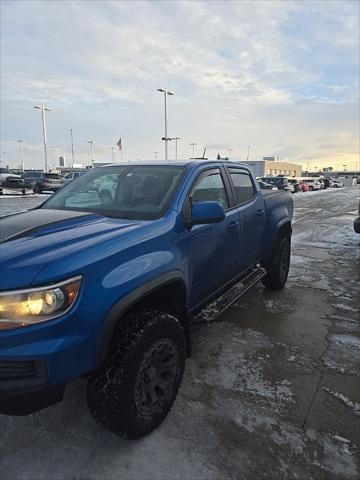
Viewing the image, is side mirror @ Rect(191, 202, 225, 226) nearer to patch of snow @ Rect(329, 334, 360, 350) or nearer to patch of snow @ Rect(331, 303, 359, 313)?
patch of snow @ Rect(329, 334, 360, 350)

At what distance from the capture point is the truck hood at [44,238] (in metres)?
1.88

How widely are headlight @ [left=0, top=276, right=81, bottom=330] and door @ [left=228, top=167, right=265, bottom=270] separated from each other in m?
2.37

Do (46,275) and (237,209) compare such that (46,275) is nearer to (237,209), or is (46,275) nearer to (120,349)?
(120,349)

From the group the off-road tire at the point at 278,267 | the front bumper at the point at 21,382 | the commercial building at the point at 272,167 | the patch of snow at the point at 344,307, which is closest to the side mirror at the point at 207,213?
the front bumper at the point at 21,382

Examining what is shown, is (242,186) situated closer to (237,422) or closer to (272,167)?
(237,422)

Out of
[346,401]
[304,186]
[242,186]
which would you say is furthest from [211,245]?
[304,186]

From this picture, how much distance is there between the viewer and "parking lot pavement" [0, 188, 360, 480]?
2.22 meters

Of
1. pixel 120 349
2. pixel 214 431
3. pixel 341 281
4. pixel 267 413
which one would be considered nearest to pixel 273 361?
pixel 267 413

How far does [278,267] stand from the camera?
17.3ft

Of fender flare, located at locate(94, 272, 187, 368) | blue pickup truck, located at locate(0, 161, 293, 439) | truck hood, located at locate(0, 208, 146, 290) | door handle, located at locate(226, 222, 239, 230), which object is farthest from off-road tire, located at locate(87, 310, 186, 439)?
door handle, located at locate(226, 222, 239, 230)

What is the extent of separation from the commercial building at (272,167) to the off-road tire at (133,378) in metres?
Answer: 78.0

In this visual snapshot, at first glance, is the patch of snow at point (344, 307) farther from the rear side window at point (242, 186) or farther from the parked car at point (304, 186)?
the parked car at point (304, 186)

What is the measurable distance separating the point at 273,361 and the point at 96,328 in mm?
2051

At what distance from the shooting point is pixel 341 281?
236 inches
